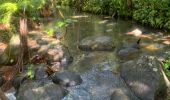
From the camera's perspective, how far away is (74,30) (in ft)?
51.5

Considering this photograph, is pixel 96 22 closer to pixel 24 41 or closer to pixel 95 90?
pixel 24 41

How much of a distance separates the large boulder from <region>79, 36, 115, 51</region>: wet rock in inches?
117

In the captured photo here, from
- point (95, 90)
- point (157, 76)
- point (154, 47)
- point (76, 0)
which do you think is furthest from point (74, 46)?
point (76, 0)

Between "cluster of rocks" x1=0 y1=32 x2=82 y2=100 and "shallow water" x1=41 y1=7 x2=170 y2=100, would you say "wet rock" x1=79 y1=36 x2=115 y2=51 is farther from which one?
"cluster of rocks" x1=0 y1=32 x2=82 y2=100

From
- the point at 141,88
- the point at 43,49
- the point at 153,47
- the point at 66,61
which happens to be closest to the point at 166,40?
the point at 153,47

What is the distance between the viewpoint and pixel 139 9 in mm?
15391

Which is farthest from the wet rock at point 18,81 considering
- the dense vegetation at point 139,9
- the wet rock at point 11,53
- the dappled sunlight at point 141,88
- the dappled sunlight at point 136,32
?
the dense vegetation at point 139,9

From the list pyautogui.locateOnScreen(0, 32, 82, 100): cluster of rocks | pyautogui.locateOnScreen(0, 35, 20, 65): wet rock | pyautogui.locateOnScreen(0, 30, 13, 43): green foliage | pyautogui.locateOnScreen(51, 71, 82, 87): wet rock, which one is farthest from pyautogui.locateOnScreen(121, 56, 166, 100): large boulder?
pyautogui.locateOnScreen(0, 30, 13, 43): green foliage

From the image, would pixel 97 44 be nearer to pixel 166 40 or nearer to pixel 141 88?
pixel 166 40

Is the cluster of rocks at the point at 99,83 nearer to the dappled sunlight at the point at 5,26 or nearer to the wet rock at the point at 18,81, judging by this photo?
the wet rock at the point at 18,81

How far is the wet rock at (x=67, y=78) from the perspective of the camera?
8.86 meters

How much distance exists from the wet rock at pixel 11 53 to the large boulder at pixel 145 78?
4183mm

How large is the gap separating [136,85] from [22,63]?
3916mm

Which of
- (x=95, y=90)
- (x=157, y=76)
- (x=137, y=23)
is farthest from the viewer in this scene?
A: (x=137, y=23)
